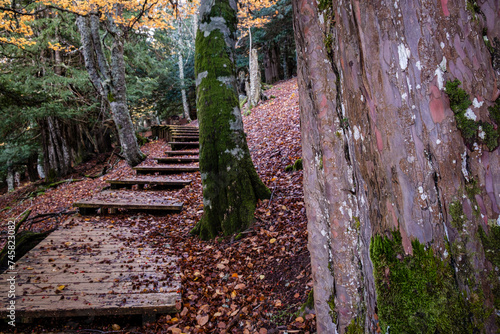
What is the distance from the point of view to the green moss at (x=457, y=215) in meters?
0.98

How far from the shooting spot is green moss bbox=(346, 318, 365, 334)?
5.48 ft

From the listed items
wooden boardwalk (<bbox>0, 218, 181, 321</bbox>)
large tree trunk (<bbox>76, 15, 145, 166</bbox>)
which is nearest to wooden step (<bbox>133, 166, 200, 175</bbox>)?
large tree trunk (<bbox>76, 15, 145, 166</bbox>)

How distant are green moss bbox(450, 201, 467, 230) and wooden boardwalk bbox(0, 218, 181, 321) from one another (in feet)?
8.68

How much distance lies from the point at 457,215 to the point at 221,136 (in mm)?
3544

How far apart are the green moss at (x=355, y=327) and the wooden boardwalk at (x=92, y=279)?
1.79 meters

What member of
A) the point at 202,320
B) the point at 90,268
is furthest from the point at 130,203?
the point at 202,320

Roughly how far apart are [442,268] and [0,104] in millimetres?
10943

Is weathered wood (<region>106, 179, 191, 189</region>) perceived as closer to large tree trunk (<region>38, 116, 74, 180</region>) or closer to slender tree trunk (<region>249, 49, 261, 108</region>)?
large tree trunk (<region>38, 116, 74, 180</region>)

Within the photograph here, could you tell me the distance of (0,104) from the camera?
809 cm

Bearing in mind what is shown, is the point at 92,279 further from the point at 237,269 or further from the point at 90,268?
the point at 237,269

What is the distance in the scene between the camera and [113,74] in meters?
8.80

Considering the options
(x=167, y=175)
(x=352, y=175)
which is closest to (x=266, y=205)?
(x=352, y=175)

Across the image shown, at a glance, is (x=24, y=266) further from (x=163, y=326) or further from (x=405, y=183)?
(x=405, y=183)

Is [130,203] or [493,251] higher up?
[493,251]
